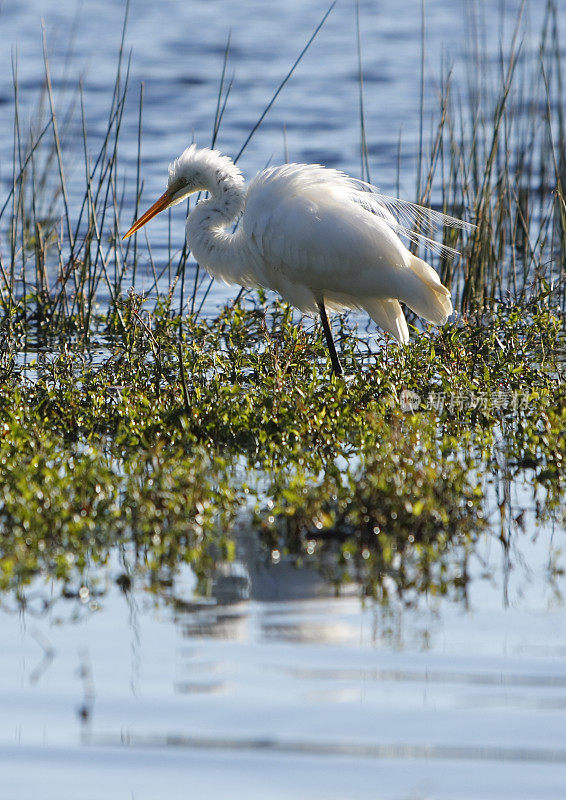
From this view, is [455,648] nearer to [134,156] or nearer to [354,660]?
[354,660]

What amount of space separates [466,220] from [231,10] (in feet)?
52.5

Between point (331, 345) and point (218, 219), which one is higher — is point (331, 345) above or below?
below

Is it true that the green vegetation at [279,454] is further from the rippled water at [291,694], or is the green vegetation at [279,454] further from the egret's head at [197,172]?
the egret's head at [197,172]

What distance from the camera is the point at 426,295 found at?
6430 mm


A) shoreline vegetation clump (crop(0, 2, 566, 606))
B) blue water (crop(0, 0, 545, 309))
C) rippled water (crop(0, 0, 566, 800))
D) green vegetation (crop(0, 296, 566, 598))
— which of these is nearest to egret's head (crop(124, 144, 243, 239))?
shoreline vegetation clump (crop(0, 2, 566, 606))

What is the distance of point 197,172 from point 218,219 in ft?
1.04

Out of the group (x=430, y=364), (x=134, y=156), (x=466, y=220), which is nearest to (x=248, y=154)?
(x=134, y=156)

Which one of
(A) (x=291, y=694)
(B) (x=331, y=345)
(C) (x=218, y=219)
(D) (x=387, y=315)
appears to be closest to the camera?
(A) (x=291, y=694)

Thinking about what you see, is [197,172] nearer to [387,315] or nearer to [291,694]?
[387,315]

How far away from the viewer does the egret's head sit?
6895 mm

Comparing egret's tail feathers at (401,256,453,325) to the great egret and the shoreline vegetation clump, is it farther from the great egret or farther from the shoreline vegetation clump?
the shoreline vegetation clump

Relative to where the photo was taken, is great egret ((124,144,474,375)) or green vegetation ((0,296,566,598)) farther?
great egret ((124,144,474,375))

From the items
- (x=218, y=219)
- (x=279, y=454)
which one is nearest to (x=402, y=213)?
(x=218, y=219)

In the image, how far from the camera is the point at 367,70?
715 inches
